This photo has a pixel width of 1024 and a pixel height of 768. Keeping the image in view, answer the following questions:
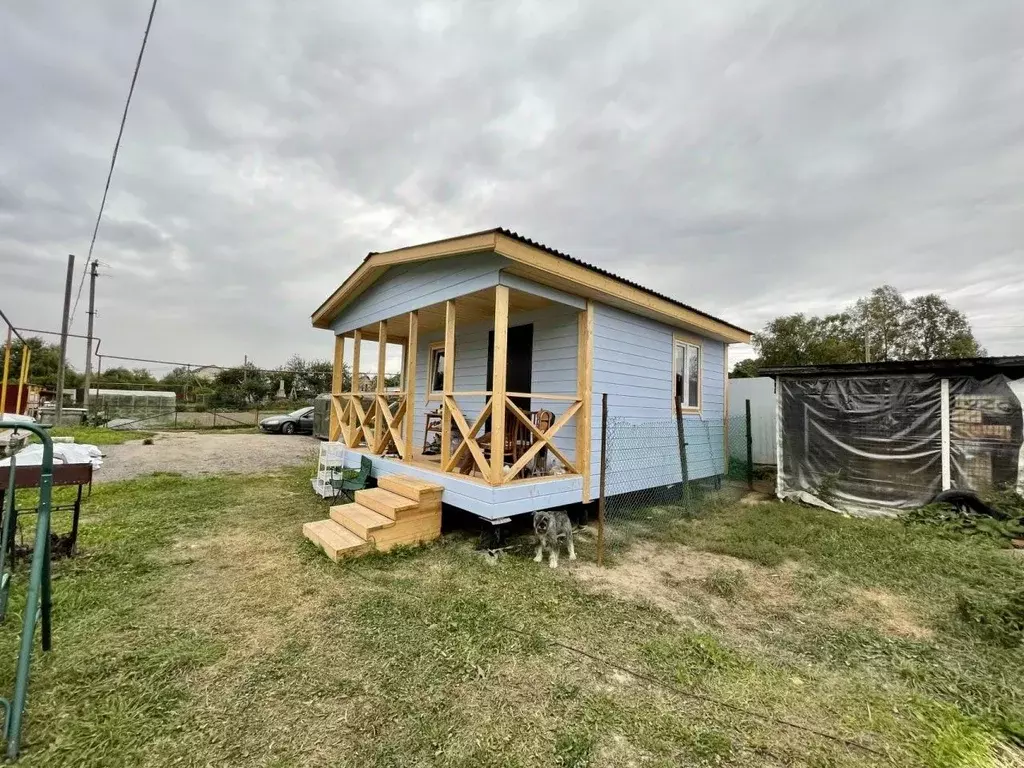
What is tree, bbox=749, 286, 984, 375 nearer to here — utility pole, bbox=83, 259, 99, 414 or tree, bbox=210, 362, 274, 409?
tree, bbox=210, 362, 274, 409

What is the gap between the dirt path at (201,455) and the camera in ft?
27.9

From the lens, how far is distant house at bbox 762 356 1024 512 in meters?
5.38

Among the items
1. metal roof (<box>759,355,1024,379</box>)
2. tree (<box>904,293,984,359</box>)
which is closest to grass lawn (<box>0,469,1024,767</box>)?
metal roof (<box>759,355,1024,379</box>)

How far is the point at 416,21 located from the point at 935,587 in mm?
8399

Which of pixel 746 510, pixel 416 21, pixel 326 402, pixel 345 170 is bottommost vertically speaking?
pixel 746 510

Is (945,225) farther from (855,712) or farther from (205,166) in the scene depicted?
(205,166)

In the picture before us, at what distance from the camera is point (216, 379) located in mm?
24094

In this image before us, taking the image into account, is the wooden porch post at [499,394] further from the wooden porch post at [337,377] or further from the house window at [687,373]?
the wooden porch post at [337,377]

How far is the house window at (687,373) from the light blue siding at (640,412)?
19 cm

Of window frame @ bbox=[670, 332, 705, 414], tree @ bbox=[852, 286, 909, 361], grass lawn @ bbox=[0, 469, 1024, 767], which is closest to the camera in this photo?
grass lawn @ bbox=[0, 469, 1024, 767]

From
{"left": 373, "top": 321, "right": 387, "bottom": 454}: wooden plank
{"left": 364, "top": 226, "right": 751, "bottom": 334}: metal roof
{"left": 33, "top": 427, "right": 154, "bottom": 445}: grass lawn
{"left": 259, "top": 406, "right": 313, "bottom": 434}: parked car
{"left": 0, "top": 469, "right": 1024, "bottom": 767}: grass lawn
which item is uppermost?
{"left": 364, "top": 226, "right": 751, "bottom": 334}: metal roof

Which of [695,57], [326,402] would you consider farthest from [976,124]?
[326,402]

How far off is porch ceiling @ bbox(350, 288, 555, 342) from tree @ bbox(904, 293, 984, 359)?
2927 centimetres

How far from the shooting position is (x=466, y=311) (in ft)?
21.2
